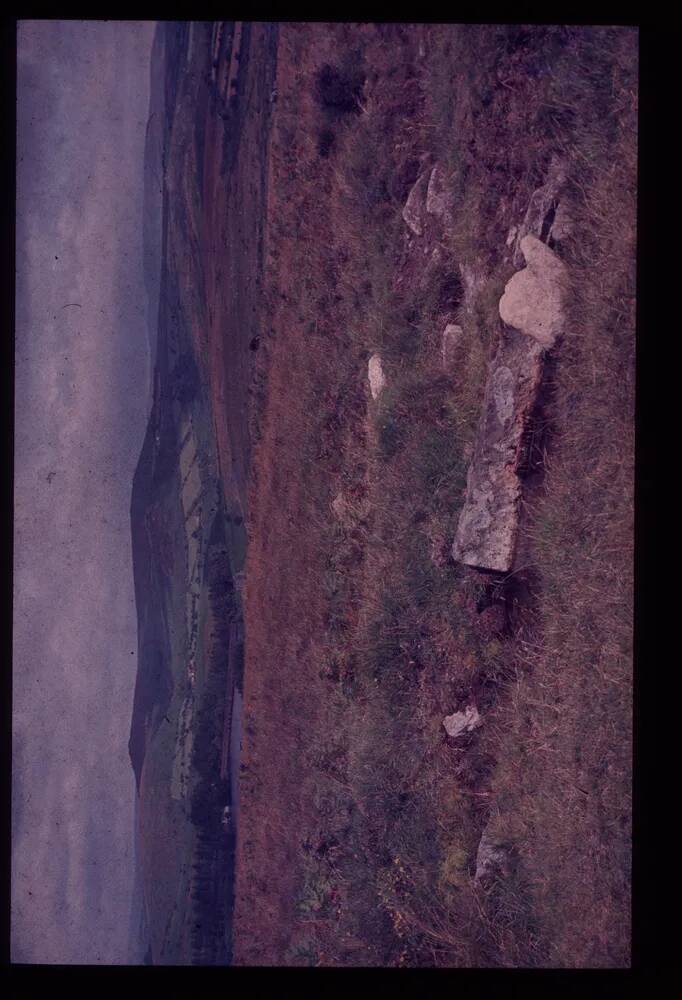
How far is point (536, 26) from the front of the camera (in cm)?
541

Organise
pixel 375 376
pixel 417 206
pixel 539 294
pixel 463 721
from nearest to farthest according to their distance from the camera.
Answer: pixel 539 294
pixel 463 721
pixel 417 206
pixel 375 376

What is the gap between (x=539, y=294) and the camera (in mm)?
5379

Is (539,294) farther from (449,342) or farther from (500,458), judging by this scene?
(500,458)

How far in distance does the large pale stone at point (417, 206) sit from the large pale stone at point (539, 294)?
120 cm

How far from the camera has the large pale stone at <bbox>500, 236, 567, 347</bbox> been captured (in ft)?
17.4

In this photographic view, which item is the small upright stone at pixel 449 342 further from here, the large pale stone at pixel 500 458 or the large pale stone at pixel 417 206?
the large pale stone at pixel 417 206

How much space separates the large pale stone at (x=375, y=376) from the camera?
6.46 metres

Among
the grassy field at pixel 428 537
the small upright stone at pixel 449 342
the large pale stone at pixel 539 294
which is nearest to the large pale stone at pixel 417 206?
the grassy field at pixel 428 537

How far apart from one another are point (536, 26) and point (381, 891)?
7.55 metres

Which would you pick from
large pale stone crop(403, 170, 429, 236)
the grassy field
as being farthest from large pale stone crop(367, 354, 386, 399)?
large pale stone crop(403, 170, 429, 236)

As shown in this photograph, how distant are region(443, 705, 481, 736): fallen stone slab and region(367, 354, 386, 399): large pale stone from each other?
3.01 metres

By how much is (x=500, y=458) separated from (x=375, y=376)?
5.17 feet

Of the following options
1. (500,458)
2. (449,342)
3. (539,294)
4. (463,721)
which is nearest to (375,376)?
(449,342)

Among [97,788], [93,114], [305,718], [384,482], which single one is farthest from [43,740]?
[93,114]
